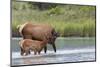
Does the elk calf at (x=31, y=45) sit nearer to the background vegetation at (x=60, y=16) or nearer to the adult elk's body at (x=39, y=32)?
the adult elk's body at (x=39, y=32)

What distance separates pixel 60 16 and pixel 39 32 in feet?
1.16

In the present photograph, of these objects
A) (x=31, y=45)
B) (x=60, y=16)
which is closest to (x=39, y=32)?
(x=31, y=45)

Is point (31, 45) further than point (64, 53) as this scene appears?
No

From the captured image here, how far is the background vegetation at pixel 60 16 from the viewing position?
8.51ft

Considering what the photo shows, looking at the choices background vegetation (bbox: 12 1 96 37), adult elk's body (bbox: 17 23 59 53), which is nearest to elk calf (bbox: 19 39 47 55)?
adult elk's body (bbox: 17 23 59 53)

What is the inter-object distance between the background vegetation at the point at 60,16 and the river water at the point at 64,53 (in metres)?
0.08

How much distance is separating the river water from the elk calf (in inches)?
2.0

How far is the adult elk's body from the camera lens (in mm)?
2629

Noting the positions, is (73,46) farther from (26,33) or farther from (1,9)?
(1,9)

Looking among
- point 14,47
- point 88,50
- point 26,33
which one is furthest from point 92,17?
point 14,47

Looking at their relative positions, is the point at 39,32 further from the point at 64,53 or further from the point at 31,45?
the point at 64,53

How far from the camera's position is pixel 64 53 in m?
2.80

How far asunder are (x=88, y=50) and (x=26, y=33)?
902 millimetres

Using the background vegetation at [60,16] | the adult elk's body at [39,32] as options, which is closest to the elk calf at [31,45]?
the adult elk's body at [39,32]
